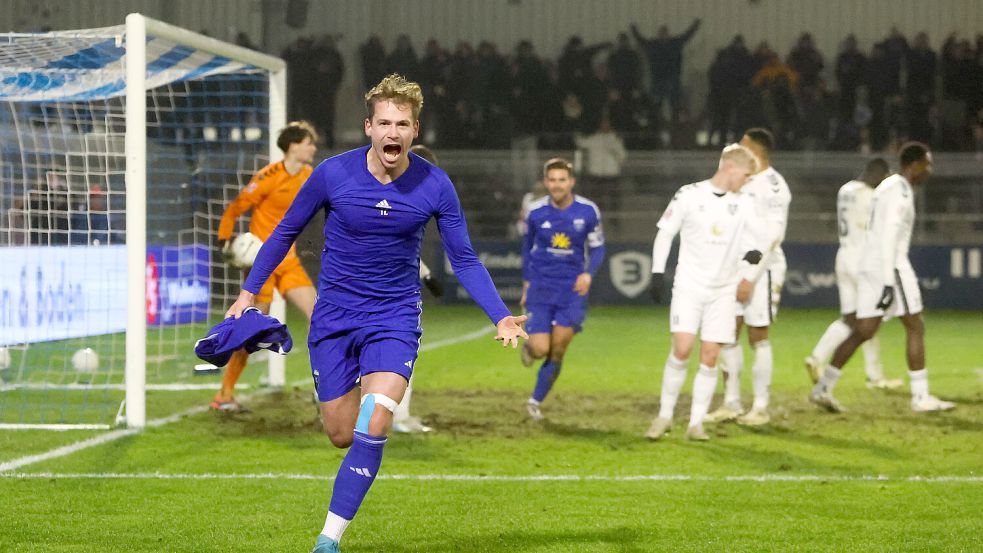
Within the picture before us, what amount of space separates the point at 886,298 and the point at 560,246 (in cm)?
255

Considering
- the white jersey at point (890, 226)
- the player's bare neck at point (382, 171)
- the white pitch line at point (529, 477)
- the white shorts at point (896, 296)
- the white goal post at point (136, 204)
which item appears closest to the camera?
the player's bare neck at point (382, 171)

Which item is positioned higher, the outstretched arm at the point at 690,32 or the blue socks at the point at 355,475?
the outstretched arm at the point at 690,32

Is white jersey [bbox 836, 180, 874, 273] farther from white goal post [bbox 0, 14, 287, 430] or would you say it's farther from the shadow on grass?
the shadow on grass

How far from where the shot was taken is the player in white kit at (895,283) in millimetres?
10242

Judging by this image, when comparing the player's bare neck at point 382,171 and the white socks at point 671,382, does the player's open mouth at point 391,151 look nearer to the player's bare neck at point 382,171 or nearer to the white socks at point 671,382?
the player's bare neck at point 382,171

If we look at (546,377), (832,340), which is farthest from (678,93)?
(546,377)

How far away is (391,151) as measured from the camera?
520 centimetres

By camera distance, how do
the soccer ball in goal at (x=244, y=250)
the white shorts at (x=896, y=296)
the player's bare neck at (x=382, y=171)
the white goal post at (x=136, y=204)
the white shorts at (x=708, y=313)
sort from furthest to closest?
the white shorts at (x=896, y=296) → the soccer ball in goal at (x=244, y=250) → the white goal post at (x=136, y=204) → the white shorts at (x=708, y=313) → the player's bare neck at (x=382, y=171)

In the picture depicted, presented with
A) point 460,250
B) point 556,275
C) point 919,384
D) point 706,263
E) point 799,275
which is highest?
point 460,250

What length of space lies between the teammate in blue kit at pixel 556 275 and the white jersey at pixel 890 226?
2.27 metres

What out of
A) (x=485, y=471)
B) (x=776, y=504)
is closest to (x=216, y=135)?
(x=485, y=471)

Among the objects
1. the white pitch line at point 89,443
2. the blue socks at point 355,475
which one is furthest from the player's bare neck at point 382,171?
the white pitch line at point 89,443

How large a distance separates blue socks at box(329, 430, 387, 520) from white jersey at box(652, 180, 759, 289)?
407 cm

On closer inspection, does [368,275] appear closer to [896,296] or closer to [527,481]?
[527,481]
